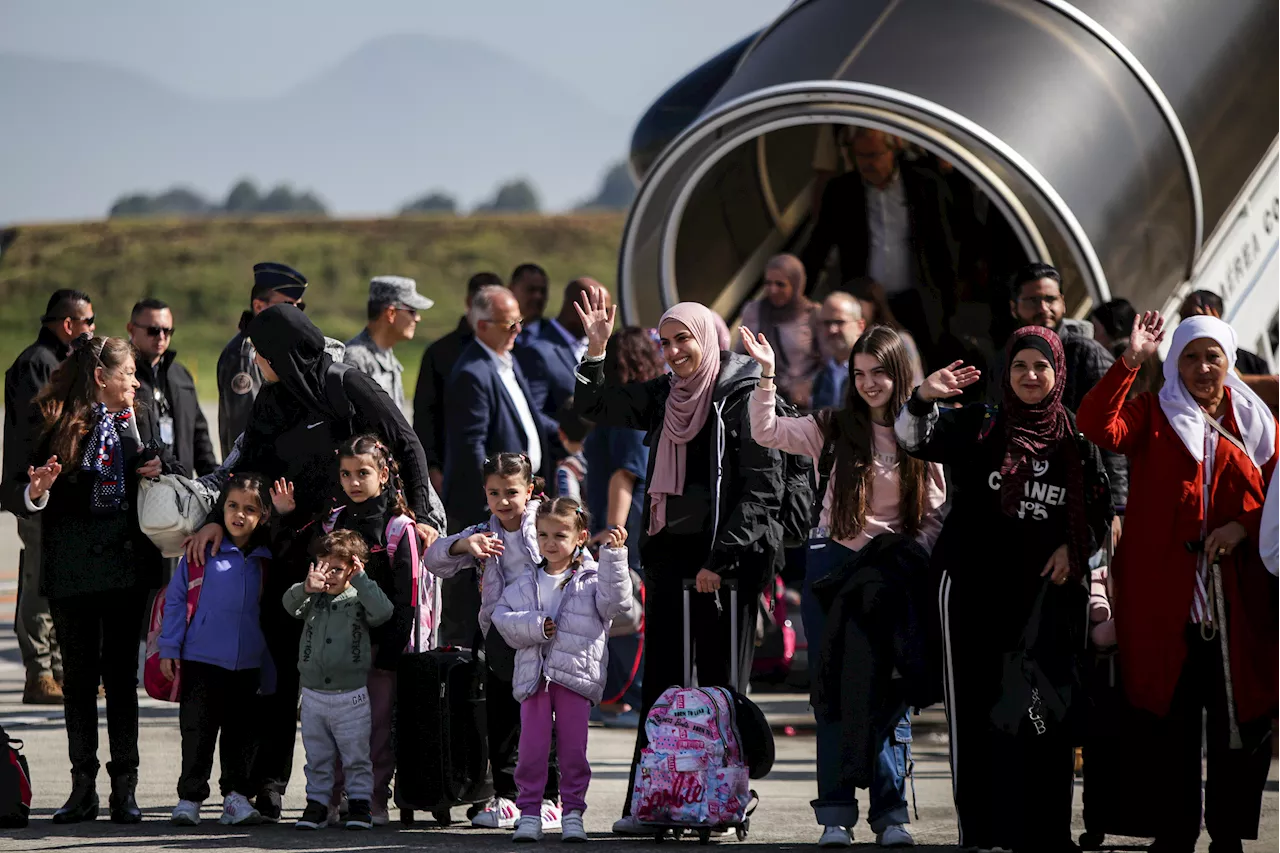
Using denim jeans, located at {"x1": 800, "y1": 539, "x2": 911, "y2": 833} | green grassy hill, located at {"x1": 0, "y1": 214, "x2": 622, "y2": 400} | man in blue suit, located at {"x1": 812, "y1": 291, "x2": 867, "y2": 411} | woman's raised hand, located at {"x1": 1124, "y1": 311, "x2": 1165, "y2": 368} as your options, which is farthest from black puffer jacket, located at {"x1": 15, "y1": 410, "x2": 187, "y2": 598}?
green grassy hill, located at {"x1": 0, "y1": 214, "x2": 622, "y2": 400}

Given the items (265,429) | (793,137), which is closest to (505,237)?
(793,137)

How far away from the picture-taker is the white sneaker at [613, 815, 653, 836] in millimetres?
6677

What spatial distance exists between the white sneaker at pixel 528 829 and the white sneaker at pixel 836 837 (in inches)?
37.1

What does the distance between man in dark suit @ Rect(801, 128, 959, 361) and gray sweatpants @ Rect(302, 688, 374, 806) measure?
5.25 meters

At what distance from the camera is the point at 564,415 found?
10164 mm

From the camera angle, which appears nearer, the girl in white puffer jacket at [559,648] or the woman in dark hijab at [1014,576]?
the woman in dark hijab at [1014,576]

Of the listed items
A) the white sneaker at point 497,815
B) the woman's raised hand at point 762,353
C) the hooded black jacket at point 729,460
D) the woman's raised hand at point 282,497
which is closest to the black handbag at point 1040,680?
the hooded black jacket at point 729,460

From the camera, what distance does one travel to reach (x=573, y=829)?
21.5 ft

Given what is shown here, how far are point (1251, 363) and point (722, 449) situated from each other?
3.02 meters

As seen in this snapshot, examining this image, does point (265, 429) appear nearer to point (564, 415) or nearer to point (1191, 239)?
point (564, 415)

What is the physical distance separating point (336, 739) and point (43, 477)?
4.57 ft

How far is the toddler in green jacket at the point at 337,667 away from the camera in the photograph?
6844mm

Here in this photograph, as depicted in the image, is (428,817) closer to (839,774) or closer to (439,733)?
(439,733)

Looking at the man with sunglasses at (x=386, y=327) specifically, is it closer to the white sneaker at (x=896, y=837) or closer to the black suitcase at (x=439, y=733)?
the black suitcase at (x=439, y=733)
